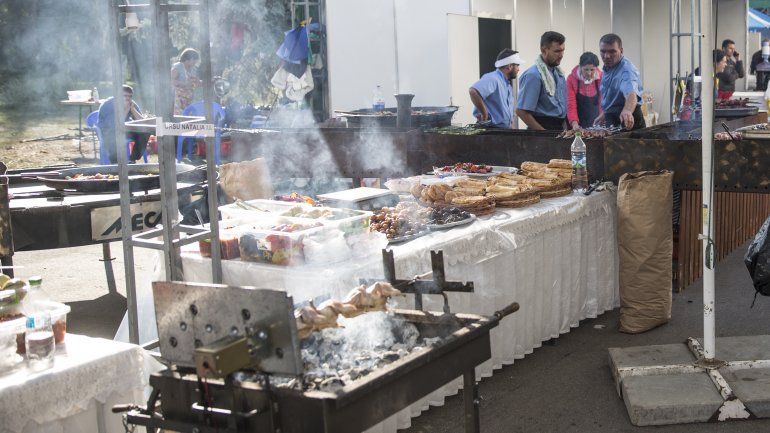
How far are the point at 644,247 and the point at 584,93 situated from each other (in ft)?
13.5

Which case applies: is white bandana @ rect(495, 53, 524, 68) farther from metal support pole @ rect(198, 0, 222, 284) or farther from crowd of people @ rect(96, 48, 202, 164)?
metal support pole @ rect(198, 0, 222, 284)

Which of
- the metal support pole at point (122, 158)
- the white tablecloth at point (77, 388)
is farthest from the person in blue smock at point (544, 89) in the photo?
the white tablecloth at point (77, 388)

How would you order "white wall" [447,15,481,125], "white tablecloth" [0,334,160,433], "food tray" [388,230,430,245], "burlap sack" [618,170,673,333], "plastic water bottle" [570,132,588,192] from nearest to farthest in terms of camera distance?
"white tablecloth" [0,334,160,433] < "food tray" [388,230,430,245] < "burlap sack" [618,170,673,333] < "plastic water bottle" [570,132,588,192] < "white wall" [447,15,481,125]

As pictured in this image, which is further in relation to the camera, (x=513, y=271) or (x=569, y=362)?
(x=569, y=362)

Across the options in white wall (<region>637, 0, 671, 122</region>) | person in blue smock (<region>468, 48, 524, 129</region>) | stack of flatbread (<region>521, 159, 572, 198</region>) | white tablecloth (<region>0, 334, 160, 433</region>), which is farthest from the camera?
white wall (<region>637, 0, 671, 122</region>)

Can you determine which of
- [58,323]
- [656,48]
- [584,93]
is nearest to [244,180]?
[58,323]

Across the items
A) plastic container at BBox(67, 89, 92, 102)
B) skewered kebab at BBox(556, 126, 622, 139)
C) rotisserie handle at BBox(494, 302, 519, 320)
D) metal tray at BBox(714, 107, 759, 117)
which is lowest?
rotisserie handle at BBox(494, 302, 519, 320)

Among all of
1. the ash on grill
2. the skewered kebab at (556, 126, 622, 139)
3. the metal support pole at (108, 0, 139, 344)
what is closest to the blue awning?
the skewered kebab at (556, 126, 622, 139)

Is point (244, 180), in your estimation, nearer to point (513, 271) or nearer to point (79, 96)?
point (513, 271)

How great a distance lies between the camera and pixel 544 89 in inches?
356

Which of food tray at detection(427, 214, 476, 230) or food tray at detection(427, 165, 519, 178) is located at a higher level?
food tray at detection(427, 165, 519, 178)

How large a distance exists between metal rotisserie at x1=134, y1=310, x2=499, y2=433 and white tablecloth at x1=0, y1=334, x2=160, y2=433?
1.69 ft

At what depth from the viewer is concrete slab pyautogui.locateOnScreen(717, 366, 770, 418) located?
457 cm

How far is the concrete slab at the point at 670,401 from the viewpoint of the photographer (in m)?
4.59
